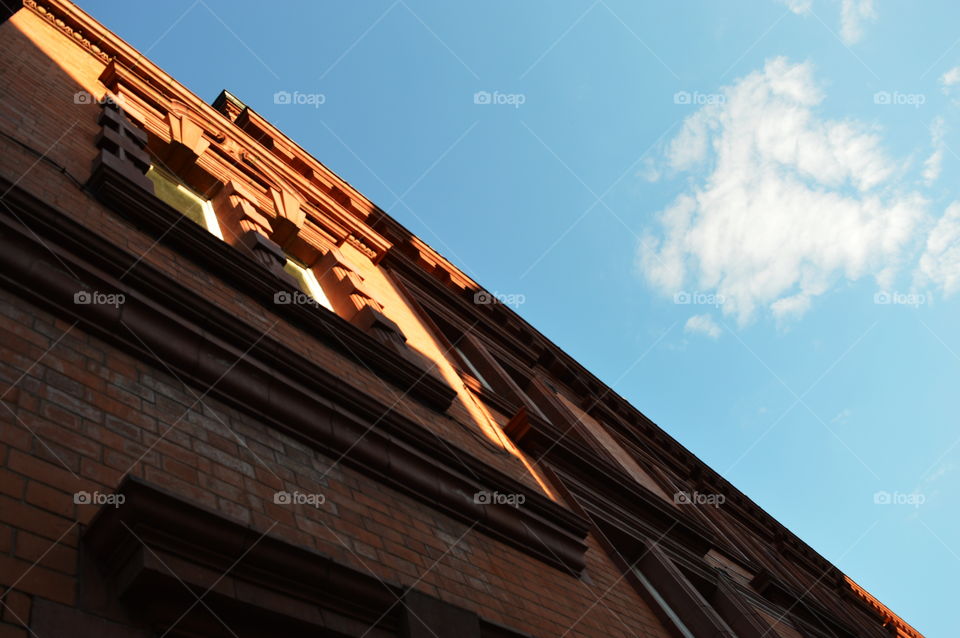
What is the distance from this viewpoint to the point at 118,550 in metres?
2.77

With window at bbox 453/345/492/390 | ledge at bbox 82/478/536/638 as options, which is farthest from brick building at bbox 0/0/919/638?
window at bbox 453/345/492/390

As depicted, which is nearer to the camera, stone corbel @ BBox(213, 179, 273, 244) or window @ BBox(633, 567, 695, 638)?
Answer: window @ BBox(633, 567, 695, 638)

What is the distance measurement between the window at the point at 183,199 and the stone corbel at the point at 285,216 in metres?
0.85

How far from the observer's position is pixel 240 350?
453cm

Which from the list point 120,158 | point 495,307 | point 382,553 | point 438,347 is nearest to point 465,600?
point 382,553

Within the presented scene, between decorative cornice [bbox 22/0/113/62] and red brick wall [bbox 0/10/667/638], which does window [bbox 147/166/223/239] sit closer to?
red brick wall [bbox 0/10/667/638]

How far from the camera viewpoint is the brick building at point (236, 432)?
2.88 metres

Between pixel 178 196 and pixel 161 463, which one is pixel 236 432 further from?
pixel 178 196

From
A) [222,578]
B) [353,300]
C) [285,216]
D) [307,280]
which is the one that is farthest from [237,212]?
[222,578]

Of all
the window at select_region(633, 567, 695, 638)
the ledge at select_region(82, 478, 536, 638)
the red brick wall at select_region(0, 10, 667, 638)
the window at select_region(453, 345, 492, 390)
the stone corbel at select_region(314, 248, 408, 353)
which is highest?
the window at select_region(453, 345, 492, 390)

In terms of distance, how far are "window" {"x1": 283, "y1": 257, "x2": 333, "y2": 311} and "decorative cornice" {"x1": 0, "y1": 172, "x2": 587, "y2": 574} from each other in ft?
6.66

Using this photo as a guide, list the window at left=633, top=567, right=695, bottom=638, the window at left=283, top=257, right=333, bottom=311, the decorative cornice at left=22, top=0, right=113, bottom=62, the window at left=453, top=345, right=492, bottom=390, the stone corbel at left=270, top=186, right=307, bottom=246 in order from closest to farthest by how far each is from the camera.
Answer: the window at left=633, top=567, right=695, bottom=638 < the decorative cornice at left=22, top=0, right=113, bottom=62 < the window at left=283, top=257, right=333, bottom=311 < the stone corbel at left=270, top=186, right=307, bottom=246 < the window at left=453, top=345, right=492, bottom=390

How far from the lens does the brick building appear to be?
2877mm

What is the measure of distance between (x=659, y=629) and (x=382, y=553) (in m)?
3.64
